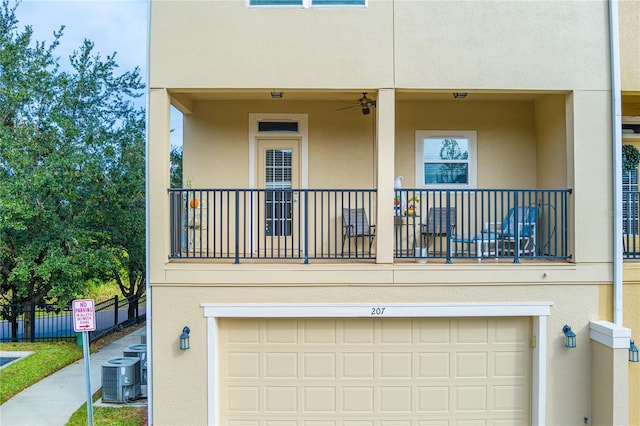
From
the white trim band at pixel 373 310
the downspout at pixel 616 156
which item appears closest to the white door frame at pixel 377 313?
the white trim band at pixel 373 310

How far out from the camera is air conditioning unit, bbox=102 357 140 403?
23.7 feet

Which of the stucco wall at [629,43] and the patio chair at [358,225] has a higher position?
the stucco wall at [629,43]

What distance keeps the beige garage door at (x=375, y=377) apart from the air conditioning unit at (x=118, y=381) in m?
2.08

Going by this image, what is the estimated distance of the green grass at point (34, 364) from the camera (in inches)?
316

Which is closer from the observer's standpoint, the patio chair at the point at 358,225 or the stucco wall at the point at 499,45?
the stucco wall at the point at 499,45

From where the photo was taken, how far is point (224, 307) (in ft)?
19.9

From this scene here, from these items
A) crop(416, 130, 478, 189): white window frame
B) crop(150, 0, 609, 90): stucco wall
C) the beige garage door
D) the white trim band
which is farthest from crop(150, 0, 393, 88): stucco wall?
the beige garage door

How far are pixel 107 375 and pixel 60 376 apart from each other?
7.56 feet

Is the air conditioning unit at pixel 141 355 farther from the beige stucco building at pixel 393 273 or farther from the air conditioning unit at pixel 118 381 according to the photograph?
Result: the beige stucco building at pixel 393 273

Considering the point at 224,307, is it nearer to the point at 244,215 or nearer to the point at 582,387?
the point at 244,215

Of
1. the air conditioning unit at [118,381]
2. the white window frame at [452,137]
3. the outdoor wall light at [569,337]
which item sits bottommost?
the air conditioning unit at [118,381]

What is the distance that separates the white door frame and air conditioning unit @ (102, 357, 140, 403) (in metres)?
2.02

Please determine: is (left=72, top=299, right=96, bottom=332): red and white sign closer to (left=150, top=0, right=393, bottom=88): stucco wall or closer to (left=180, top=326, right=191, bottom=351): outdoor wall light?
(left=180, top=326, right=191, bottom=351): outdoor wall light

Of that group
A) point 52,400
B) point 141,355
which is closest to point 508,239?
point 141,355
